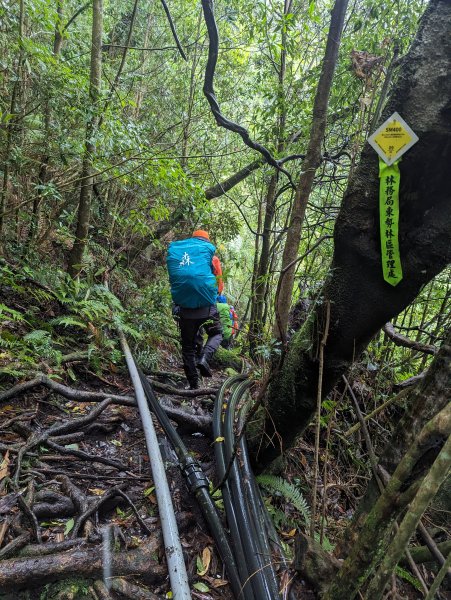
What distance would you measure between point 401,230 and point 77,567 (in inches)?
89.5

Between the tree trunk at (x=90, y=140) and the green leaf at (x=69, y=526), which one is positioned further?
the tree trunk at (x=90, y=140)

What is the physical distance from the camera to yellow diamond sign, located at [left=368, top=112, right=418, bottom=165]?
1.64 meters

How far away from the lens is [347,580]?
4.01 feet

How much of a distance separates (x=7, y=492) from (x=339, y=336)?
221 centimetres

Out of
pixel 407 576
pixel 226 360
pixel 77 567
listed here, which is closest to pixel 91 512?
pixel 77 567

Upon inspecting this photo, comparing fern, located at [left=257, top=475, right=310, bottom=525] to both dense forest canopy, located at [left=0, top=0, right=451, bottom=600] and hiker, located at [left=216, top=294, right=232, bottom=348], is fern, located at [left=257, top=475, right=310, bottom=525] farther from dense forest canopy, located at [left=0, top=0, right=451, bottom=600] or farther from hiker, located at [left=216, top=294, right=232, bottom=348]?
hiker, located at [left=216, top=294, right=232, bottom=348]

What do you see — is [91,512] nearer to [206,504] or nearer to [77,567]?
[77,567]

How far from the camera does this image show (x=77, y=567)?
175cm

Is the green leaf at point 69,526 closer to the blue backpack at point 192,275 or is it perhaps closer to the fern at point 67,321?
the fern at point 67,321

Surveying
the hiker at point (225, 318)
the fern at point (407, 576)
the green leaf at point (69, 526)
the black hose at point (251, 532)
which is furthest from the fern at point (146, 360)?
the fern at point (407, 576)

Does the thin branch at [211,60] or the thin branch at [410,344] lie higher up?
the thin branch at [211,60]

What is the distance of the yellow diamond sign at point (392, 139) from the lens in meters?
1.64

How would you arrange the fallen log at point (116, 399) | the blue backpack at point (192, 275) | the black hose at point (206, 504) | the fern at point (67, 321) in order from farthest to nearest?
the blue backpack at point (192, 275)
the fern at point (67, 321)
the fallen log at point (116, 399)
the black hose at point (206, 504)

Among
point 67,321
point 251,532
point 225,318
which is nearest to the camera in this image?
point 251,532
